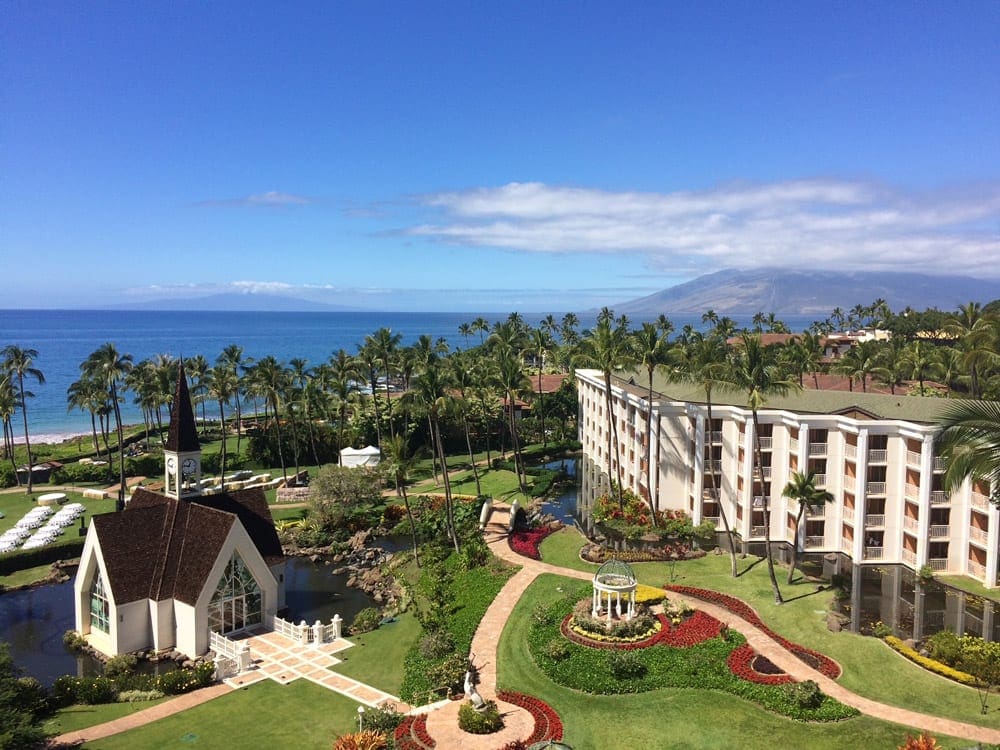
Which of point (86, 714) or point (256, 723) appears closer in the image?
point (256, 723)

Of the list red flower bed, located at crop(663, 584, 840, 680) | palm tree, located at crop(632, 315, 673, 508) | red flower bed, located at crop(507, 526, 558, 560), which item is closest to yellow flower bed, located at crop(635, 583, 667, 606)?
red flower bed, located at crop(663, 584, 840, 680)

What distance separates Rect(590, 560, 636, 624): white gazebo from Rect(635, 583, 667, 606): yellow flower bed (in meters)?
0.88

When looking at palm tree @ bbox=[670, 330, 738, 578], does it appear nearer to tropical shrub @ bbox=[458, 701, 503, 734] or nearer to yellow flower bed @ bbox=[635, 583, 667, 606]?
yellow flower bed @ bbox=[635, 583, 667, 606]

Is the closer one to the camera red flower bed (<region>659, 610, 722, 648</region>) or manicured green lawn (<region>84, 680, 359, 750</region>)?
manicured green lawn (<region>84, 680, 359, 750</region>)

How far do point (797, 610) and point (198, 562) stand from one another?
29159mm

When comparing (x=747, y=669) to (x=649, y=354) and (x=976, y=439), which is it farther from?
(x=649, y=354)

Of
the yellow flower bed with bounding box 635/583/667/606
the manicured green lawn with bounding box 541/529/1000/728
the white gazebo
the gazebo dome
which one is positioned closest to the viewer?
the manicured green lawn with bounding box 541/529/1000/728

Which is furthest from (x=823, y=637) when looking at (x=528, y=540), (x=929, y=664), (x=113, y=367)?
(x=113, y=367)

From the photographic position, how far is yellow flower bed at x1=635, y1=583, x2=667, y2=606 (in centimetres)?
3358

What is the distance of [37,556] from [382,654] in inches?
1128

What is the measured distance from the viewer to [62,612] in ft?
129

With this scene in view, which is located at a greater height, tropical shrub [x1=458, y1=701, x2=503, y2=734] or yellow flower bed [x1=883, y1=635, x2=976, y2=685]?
yellow flower bed [x1=883, y1=635, x2=976, y2=685]

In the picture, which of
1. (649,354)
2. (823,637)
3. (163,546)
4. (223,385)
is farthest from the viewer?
(223,385)

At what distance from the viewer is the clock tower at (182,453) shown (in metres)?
37.2
